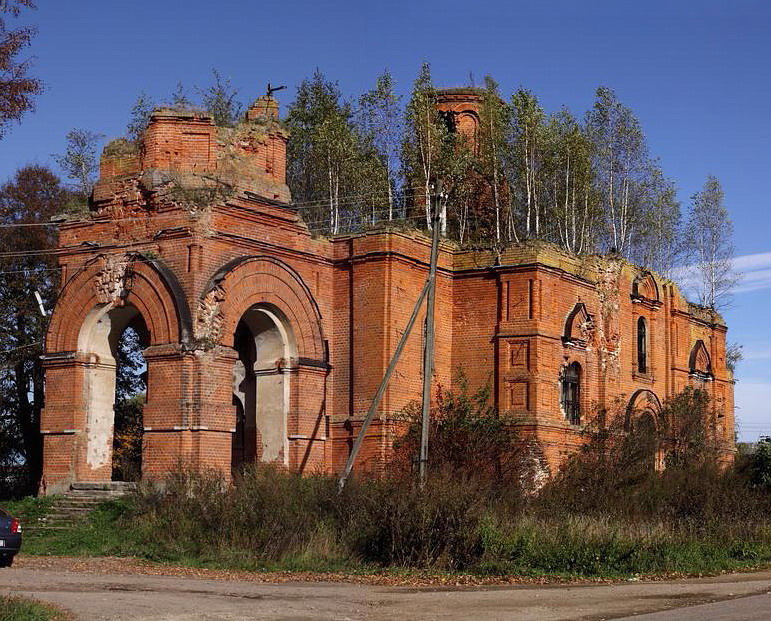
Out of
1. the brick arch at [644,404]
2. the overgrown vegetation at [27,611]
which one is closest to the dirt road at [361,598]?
the overgrown vegetation at [27,611]

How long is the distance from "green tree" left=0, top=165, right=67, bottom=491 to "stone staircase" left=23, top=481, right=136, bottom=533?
9.62 m

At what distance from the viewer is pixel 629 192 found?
135 feet

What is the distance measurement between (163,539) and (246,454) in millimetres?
6815

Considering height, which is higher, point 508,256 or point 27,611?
point 508,256

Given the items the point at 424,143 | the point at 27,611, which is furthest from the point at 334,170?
the point at 27,611

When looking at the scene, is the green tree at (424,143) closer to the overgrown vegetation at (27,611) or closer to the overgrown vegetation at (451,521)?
the overgrown vegetation at (451,521)

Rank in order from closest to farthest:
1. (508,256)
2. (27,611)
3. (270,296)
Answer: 1. (27,611)
2. (270,296)
3. (508,256)

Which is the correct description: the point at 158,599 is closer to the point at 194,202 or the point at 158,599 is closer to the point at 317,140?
the point at 194,202

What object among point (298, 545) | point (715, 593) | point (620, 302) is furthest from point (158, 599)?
point (620, 302)

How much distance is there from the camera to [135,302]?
25.1 m

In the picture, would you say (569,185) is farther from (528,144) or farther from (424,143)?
(424,143)

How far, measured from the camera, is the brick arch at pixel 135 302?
24330 mm

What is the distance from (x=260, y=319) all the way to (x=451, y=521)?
9045 millimetres

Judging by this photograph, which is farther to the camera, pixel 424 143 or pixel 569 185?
pixel 569 185
